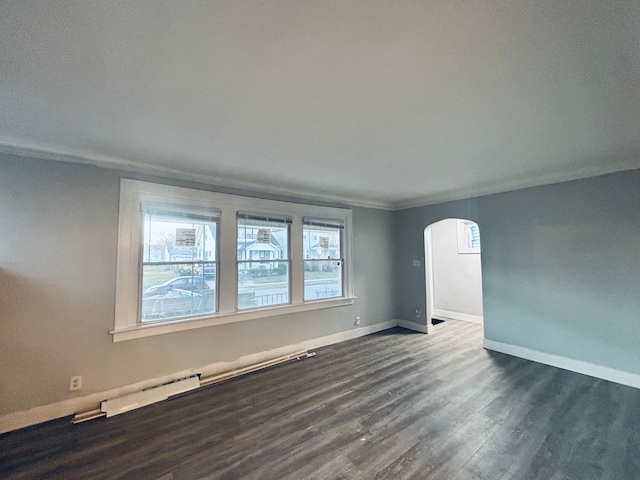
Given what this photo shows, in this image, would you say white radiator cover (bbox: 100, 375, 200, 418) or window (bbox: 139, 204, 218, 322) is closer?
white radiator cover (bbox: 100, 375, 200, 418)

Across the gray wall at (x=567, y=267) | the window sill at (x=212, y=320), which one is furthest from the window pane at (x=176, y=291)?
the gray wall at (x=567, y=267)

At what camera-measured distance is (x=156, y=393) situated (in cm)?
282

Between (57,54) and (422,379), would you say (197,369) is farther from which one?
(57,54)

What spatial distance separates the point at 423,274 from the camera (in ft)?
16.5

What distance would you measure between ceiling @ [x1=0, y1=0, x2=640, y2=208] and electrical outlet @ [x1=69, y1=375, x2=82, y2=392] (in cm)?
212

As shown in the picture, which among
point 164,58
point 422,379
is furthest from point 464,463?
point 164,58

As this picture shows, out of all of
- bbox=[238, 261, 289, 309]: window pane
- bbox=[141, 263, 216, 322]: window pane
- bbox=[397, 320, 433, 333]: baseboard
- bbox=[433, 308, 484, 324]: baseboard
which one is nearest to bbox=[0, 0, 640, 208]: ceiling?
bbox=[141, 263, 216, 322]: window pane

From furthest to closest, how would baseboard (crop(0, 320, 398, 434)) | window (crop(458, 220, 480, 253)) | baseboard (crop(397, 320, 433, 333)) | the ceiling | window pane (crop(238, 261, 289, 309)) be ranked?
window (crop(458, 220, 480, 253)), baseboard (crop(397, 320, 433, 333)), window pane (crop(238, 261, 289, 309)), baseboard (crop(0, 320, 398, 434)), the ceiling

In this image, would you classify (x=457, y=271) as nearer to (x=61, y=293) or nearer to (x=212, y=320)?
(x=212, y=320)

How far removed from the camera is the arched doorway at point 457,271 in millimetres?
5832

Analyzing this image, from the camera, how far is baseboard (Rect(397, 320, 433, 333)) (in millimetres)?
4977

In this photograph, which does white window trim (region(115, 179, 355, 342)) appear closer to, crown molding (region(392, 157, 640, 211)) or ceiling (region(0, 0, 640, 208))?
ceiling (region(0, 0, 640, 208))

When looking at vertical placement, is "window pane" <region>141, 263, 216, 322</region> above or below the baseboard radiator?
above

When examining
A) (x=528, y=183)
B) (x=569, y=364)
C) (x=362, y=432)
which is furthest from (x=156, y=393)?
(x=528, y=183)
